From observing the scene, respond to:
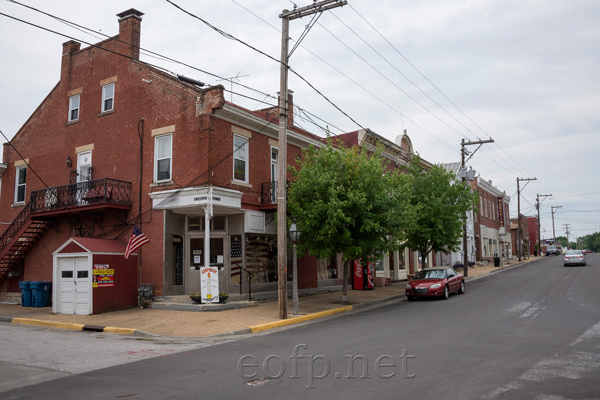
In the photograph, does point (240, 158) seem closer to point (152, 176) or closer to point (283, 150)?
point (152, 176)

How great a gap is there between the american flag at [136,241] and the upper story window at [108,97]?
21.8 feet

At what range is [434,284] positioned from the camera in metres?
19.3

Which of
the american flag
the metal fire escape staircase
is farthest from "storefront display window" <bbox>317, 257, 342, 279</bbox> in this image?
the metal fire escape staircase

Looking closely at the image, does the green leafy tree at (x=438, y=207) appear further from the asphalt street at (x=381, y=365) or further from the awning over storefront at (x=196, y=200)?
the asphalt street at (x=381, y=365)

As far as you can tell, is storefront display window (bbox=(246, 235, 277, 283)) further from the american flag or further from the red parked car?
the red parked car

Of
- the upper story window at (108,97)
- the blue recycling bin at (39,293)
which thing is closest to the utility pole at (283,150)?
the upper story window at (108,97)

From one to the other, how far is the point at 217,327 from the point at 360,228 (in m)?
6.20

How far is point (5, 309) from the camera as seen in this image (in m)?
18.9

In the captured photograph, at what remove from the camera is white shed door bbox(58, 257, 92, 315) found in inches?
642

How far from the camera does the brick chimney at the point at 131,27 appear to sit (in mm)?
Answer: 19812

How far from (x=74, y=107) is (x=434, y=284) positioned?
60.6 ft

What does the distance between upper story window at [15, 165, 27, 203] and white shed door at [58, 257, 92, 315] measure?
8868 mm

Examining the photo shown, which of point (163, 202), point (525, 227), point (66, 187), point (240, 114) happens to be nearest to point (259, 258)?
point (163, 202)

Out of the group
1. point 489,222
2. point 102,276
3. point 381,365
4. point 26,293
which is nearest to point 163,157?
point 102,276
